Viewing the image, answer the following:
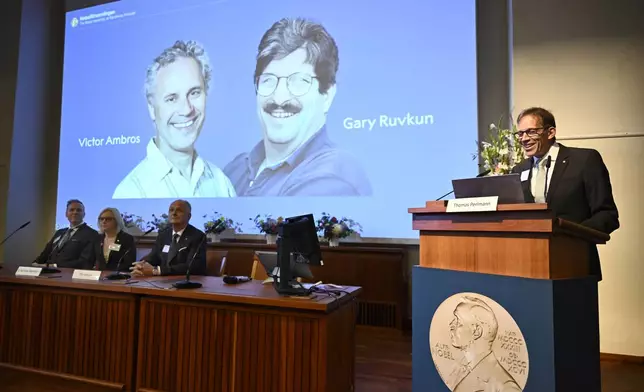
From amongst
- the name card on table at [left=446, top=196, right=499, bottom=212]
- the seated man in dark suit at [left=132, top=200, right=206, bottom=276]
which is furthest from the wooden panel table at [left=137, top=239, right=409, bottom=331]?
the name card on table at [left=446, top=196, right=499, bottom=212]

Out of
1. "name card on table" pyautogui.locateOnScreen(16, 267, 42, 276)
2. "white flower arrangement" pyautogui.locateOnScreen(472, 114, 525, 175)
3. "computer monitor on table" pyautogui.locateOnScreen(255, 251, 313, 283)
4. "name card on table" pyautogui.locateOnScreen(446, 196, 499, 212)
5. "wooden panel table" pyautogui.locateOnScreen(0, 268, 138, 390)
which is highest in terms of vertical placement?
"white flower arrangement" pyautogui.locateOnScreen(472, 114, 525, 175)

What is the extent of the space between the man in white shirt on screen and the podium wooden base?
12.6 ft

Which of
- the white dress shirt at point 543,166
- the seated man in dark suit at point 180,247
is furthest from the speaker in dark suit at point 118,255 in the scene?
the white dress shirt at point 543,166

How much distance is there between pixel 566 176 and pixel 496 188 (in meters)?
0.57

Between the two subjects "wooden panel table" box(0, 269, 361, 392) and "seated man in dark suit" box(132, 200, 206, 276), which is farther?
"seated man in dark suit" box(132, 200, 206, 276)

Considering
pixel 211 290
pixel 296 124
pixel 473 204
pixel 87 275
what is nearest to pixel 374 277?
pixel 296 124

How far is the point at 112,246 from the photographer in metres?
3.41

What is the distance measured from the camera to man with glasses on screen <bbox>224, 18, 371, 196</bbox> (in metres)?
4.47

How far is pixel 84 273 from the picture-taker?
8.82 ft

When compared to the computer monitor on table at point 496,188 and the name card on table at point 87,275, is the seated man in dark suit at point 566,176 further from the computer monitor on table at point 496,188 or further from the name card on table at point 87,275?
the name card on table at point 87,275

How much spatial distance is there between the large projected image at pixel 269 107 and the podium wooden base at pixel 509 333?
274 centimetres

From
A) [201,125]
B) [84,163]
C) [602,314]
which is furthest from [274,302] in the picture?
[84,163]

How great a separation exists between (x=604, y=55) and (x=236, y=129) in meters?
3.66

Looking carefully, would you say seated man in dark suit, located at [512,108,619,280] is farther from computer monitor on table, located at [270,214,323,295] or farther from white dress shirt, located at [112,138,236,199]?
white dress shirt, located at [112,138,236,199]
